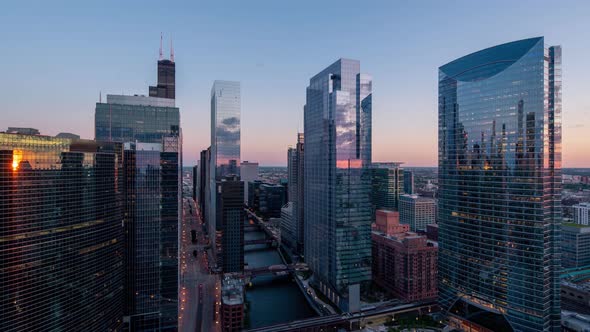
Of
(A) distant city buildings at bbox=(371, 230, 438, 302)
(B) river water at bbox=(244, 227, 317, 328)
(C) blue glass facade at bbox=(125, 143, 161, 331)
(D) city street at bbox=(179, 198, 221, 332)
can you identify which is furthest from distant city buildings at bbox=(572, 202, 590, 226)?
(C) blue glass facade at bbox=(125, 143, 161, 331)

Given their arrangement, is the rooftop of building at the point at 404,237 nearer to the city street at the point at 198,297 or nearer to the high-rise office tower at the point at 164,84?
the city street at the point at 198,297

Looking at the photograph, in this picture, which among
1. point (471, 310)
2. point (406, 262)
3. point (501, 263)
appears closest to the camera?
point (501, 263)

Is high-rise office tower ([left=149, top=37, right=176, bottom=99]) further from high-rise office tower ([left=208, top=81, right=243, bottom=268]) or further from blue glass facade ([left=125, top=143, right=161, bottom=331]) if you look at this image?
blue glass facade ([left=125, top=143, right=161, bottom=331])

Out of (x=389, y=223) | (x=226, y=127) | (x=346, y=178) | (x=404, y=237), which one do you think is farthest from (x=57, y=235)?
(x=226, y=127)

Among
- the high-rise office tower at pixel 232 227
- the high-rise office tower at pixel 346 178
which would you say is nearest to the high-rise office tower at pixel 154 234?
the high-rise office tower at pixel 232 227

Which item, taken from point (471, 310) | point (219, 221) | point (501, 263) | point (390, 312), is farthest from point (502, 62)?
point (219, 221)

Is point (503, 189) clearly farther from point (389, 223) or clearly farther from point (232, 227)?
point (232, 227)

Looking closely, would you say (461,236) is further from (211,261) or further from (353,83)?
(211,261)
